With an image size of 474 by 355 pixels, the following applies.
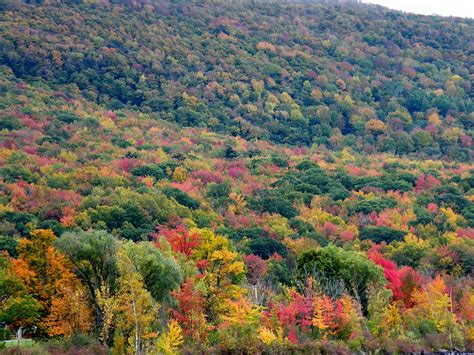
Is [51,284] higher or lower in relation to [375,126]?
higher

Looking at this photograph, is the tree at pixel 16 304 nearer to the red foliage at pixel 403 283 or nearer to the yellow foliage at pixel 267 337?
the yellow foliage at pixel 267 337

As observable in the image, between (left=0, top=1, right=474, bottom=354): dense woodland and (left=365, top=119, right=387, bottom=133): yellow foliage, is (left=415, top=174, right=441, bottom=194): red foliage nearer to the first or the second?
(left=0, top=1, right=474, bottom=354): dense woodland

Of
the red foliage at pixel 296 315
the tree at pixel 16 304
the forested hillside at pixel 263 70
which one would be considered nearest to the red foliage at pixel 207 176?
the forested hillside at pixel 263 70

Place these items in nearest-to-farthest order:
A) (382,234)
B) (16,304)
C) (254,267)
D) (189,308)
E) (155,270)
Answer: (16,304), (155,270), (189,308), (254,267), (382,234)

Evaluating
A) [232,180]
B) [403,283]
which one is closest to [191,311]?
[403,283]

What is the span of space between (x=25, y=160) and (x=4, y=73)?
50.4 metres

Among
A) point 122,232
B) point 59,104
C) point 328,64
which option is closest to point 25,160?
point 122,232

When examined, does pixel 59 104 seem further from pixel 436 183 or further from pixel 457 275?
pixel 457 275

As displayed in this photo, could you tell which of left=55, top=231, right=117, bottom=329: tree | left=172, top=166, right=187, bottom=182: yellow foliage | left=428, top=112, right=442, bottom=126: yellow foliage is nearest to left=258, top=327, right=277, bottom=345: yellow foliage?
left=55, top=231, right=117, bottom=329: tree

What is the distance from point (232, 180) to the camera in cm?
9700

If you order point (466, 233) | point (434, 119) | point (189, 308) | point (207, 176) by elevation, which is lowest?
point (207, 176)

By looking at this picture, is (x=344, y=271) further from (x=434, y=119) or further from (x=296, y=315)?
(x=434, y=119)

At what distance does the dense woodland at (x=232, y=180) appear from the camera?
44906mm

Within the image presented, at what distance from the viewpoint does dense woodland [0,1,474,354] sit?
4491cm
